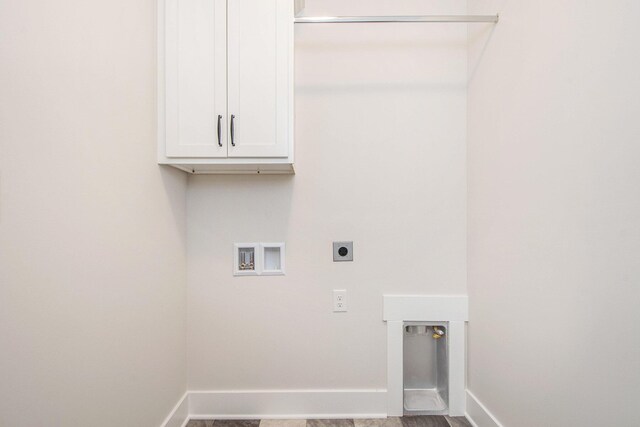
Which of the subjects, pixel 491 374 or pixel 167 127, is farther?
pixel 491 374

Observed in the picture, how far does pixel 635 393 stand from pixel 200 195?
189 cm

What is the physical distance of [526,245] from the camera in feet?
3.96

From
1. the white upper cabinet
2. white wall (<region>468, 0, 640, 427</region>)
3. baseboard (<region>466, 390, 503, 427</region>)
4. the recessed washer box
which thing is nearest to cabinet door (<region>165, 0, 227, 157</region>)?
the white upper cabinet

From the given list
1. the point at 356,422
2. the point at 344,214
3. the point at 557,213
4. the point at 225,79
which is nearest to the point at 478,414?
the point at 356,422

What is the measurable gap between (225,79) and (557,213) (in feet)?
4.79

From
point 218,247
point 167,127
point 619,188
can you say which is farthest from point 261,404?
point 619,188

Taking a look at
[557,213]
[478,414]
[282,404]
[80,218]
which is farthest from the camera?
[282,404]

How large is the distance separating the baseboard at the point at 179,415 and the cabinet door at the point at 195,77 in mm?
1305

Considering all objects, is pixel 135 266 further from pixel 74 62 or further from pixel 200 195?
pixel 74 62

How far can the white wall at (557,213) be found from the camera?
0.81 metres

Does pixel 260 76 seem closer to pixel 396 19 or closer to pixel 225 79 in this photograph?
pixel 225 79

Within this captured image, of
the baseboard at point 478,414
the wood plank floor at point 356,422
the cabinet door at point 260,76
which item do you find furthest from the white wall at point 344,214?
the baseboard at point 478,414

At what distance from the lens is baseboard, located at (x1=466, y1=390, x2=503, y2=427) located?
141 cm

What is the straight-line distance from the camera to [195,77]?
1329mm
